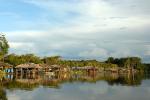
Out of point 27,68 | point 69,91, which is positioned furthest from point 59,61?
point 69,91

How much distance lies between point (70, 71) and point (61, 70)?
7.08 m

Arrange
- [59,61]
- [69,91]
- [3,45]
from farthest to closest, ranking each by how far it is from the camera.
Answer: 1. [59,61]
2. [3,45]
3. [69,91]

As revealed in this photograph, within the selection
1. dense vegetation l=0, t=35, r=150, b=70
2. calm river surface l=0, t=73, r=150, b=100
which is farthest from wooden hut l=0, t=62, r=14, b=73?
calm river surface l=0, t=73, r=150, b=100

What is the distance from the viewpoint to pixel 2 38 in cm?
6266

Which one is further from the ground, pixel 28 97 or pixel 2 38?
pixel 2 38

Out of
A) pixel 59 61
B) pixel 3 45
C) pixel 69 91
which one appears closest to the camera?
pixel 69 91

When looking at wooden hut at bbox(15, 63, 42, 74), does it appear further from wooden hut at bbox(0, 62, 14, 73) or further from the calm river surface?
A: the calm river surface

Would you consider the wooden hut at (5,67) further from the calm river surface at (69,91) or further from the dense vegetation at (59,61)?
the calm river surface at (69,91)

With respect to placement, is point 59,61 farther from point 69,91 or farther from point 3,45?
point 69,91

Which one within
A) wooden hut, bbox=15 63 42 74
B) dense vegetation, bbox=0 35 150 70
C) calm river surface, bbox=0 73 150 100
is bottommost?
calm river surface, bbox=0 73 150 100

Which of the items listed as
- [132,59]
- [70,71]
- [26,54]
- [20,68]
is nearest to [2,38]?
[20,68]

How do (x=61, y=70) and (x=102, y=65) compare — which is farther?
(x=102, y=65)

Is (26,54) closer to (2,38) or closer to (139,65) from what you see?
(2,38)

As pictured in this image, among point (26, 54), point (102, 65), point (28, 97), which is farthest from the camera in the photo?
point (102, 65)
